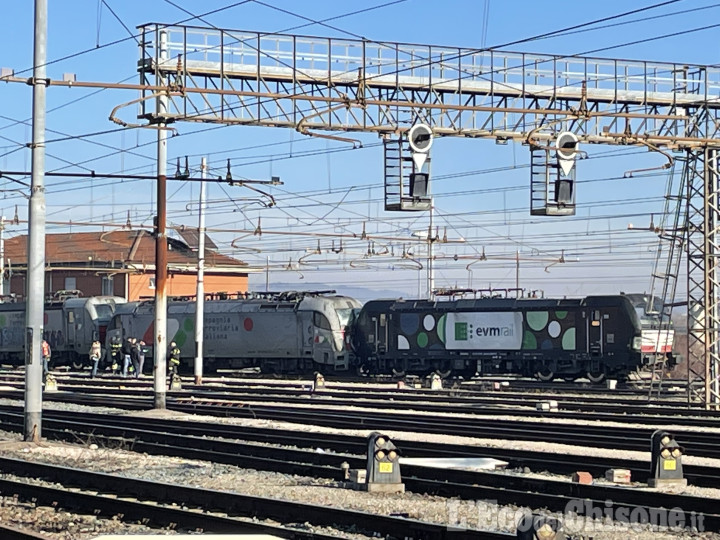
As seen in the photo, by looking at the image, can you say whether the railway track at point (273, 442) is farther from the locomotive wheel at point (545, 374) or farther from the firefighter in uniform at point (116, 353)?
the firefighter in uniform at point (116, 353)

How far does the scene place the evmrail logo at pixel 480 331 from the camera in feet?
133

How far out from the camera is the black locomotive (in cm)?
3834

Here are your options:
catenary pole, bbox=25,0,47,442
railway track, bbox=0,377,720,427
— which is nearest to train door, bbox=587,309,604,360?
railway track, bbox=0,377,720,427

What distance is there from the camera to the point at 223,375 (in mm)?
49594

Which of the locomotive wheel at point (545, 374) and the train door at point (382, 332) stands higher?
the train door at point (382, 332)

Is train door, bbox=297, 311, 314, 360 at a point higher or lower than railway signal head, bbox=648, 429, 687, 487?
higher

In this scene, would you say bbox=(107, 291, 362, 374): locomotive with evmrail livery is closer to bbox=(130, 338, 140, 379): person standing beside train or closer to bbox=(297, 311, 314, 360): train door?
bbox=(297, 311, 314, 360): train door

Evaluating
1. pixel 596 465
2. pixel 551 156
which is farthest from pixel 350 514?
pixel 551 156

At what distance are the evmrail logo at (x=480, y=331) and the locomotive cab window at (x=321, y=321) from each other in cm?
515

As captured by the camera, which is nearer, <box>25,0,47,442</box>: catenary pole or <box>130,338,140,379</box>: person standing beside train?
<box>25,0,47,442</box>: catenary pole

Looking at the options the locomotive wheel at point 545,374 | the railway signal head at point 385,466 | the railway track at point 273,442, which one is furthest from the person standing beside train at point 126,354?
the railway signal head at point 385,466

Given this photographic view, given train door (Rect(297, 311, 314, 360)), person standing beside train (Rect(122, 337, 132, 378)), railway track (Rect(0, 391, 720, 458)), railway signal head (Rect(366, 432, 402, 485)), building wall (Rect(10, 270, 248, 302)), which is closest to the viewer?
railway signal head (Rect(366, 432, 402, 485))

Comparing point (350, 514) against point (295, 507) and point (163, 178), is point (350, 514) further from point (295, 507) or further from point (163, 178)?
point (163, 178)

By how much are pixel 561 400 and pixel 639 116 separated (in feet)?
28.4
